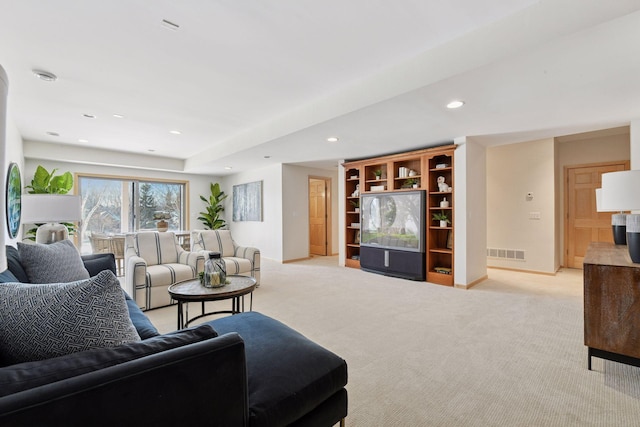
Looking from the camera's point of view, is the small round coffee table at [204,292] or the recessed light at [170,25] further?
the small round coffee table at [204,292]

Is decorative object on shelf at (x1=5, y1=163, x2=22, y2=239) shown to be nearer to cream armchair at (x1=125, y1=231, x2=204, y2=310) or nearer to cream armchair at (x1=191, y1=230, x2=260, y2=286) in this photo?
cream armchair at (x1=125, y1=231, x2=204, y2=310)

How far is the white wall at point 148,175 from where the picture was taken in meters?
6.03

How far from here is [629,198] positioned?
2.10 meters

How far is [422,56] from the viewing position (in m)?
2.48

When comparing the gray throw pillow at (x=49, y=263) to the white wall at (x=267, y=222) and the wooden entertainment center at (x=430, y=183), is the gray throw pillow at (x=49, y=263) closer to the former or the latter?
the wooden entertainment center at (x=430, y=183)

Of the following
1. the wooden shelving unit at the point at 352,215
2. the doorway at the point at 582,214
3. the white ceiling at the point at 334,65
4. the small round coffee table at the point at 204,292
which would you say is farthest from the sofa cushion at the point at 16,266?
the doorway at the point at 582,214

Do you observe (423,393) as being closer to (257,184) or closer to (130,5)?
(130,5)

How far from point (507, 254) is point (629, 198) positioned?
4020 mm

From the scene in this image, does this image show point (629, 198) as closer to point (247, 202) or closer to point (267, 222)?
point (267, 222)

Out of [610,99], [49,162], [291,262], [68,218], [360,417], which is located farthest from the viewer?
[291,262]

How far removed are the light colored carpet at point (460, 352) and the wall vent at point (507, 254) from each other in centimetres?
112

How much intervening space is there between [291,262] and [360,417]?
16.7ft

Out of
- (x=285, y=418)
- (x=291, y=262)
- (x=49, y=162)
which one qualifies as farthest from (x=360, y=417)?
(x=49, y=162)

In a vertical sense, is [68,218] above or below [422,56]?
below
